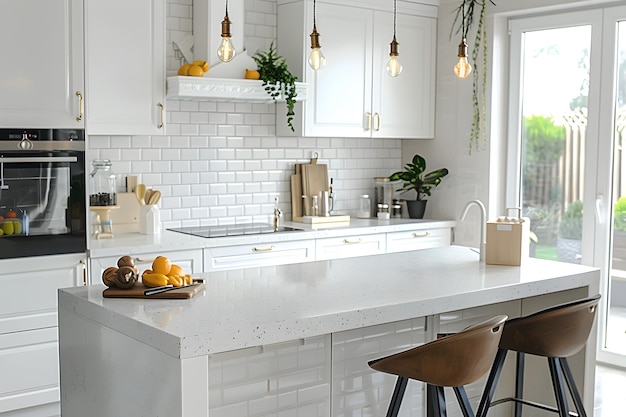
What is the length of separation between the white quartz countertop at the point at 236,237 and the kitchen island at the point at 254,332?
3.94ft

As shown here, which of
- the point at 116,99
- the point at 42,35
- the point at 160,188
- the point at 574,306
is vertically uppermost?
the point at 42,35

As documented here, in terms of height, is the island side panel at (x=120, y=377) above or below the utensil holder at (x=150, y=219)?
below

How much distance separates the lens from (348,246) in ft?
18.9

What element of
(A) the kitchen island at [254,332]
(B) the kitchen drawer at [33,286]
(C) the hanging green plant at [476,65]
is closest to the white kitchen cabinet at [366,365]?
(A) the kitchen island at [254,332]

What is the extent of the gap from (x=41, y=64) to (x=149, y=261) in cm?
127

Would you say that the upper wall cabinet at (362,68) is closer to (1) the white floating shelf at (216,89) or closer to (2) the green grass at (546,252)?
(1) the white floating shelf at (216,89)

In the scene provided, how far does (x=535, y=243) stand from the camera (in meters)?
6.10

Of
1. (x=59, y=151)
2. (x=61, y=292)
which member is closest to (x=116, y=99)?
(x=59, y=151)

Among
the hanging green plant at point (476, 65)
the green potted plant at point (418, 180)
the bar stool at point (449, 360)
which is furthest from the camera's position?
the green potted plant at point (418, 180)

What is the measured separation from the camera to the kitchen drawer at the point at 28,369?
435 cm

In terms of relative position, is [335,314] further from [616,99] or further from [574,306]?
[616,99]

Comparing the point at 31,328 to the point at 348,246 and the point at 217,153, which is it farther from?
the point at 348,246

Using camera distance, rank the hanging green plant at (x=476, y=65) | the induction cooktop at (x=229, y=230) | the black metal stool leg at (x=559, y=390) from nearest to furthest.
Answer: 1. the black metal stool leg at (x=559, y=390)
2. the induction cooktop at (x=229, y=230)
3. the hanging green plant at (x=476, y=65)

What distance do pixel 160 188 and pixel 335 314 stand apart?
9.53 feet
